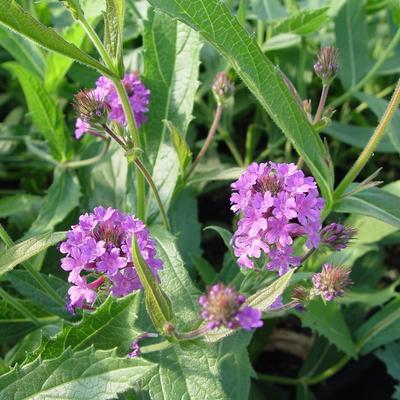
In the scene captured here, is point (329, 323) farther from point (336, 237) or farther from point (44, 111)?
point (44, 111)

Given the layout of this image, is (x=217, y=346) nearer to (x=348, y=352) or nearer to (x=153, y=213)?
(x=153, y=213)

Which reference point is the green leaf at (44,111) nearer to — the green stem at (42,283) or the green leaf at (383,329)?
the green stem at (42,283)

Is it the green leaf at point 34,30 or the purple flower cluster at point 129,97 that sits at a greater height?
the green leaf at point 34,30

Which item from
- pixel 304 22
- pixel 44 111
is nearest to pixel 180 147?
pixel 44 111

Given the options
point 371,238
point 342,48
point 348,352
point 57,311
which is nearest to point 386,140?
point 342,48

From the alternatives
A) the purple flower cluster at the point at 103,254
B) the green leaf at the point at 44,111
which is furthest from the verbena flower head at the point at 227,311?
the green leaf at the point at 44,111

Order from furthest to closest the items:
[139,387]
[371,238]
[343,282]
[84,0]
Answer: [371,238]
[84,0]
[139,387]
[343,282]

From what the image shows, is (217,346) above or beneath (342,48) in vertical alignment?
beneath
